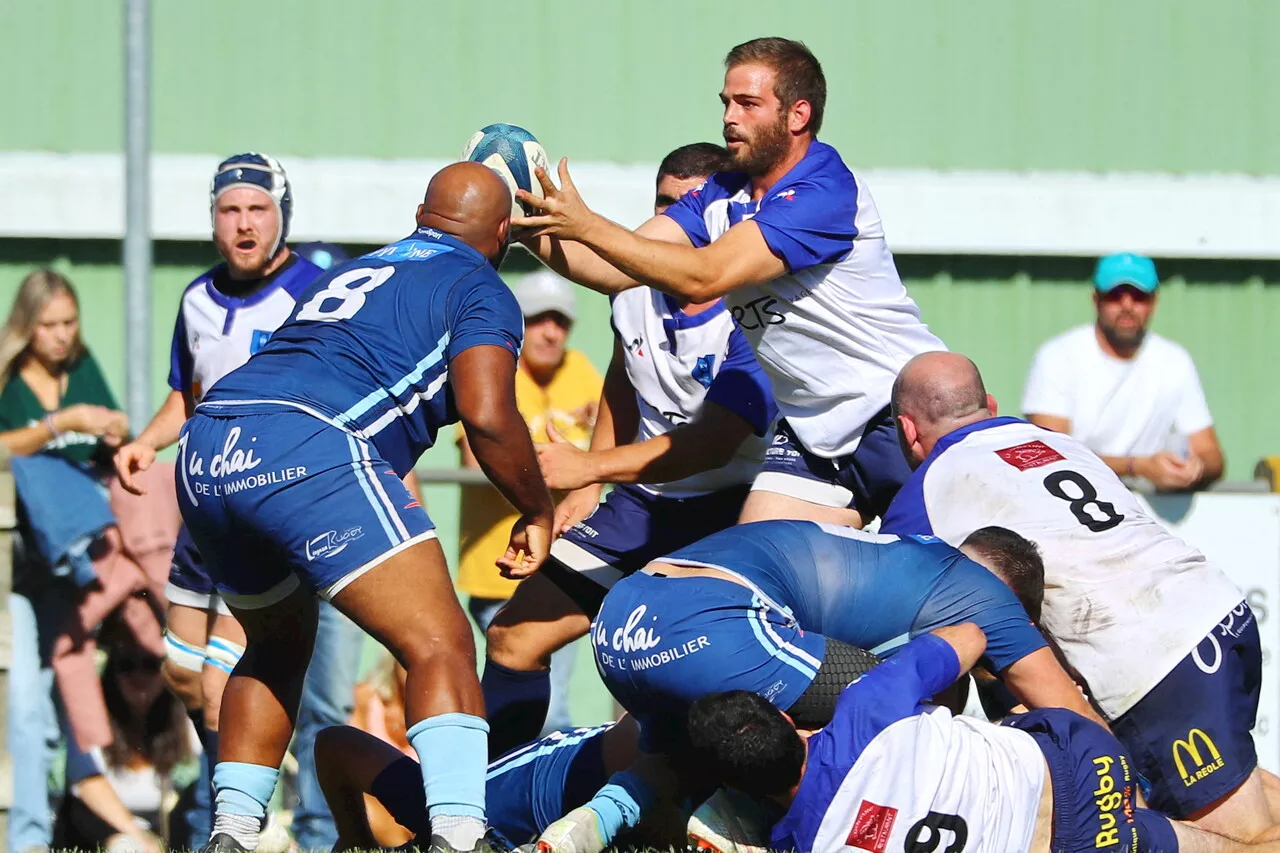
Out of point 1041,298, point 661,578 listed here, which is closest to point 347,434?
point 661,578

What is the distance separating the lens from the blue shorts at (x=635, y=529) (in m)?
5.97

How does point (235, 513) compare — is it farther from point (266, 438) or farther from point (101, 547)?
point (101, 547)

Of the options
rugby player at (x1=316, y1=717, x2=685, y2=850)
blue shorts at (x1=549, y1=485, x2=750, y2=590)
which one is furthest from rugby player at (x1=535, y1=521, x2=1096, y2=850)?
blue shorts at (x1=549, y1=485, x2=750, y2=590)

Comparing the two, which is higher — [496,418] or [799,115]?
[799,115]

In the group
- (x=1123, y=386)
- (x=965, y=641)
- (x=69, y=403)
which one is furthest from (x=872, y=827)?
(x=1123, y=386)

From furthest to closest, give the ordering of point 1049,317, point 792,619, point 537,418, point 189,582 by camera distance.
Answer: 1. point 1049,317
2. point 537,418
3. point 189,582
4. point 792,619

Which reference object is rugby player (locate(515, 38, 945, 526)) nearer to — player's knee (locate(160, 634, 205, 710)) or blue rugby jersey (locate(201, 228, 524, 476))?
blue rugby jersey (locate(201, 228, 524, 476))

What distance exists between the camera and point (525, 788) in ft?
17.2

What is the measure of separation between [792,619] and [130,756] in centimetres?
361

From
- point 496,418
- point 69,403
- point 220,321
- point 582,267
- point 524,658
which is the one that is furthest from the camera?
point 69,403

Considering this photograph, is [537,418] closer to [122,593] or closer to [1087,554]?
[122,593]

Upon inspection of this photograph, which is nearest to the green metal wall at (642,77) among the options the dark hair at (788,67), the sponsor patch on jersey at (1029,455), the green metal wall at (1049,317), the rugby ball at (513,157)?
the green metal wall at (1049,317)

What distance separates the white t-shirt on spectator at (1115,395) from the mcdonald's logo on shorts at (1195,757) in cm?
311

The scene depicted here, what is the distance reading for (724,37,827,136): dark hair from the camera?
5469mm
